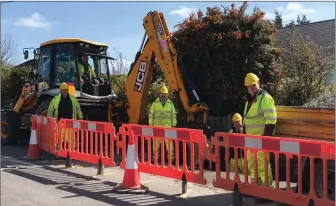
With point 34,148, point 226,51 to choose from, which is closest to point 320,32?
point 226,51

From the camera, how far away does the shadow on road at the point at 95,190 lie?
6289mm

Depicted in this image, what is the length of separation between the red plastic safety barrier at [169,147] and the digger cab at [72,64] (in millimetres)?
4695

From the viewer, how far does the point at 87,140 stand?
859 cm

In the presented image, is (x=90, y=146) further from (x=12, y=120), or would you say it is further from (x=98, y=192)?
(x=12, y=120)

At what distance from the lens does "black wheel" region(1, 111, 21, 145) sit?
1283cm

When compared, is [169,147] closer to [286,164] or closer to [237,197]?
[237,197]

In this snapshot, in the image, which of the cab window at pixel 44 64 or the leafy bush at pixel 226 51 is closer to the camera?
the leafy bush at pixel 226 51

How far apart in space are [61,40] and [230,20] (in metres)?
4.91

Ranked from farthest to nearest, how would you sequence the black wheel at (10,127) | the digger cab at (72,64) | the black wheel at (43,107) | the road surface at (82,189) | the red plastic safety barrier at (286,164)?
the black wheel at (10,127) → the digger cab at (72,64) → the black wheel at (43,107) → the road surface at (82,189) → the red plastic safety barrier at (286,164)

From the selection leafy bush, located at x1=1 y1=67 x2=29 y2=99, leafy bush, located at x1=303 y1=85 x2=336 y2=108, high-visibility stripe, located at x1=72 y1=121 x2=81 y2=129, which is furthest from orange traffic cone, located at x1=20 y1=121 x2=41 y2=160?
leafy bush, located at x1=1 y1=67 x2=29 y2=99

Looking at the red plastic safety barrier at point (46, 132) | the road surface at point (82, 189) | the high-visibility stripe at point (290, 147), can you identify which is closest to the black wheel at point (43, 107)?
the red plastic safety barrier at point (46, 132)

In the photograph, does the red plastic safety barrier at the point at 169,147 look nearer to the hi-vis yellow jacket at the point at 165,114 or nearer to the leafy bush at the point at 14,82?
the hi-vis yellow jacket at the point at 165,114

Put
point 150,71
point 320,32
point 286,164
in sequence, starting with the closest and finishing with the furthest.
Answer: point 286,164 → point 150,71 → point 320,32

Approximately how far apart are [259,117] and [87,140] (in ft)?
12.9
